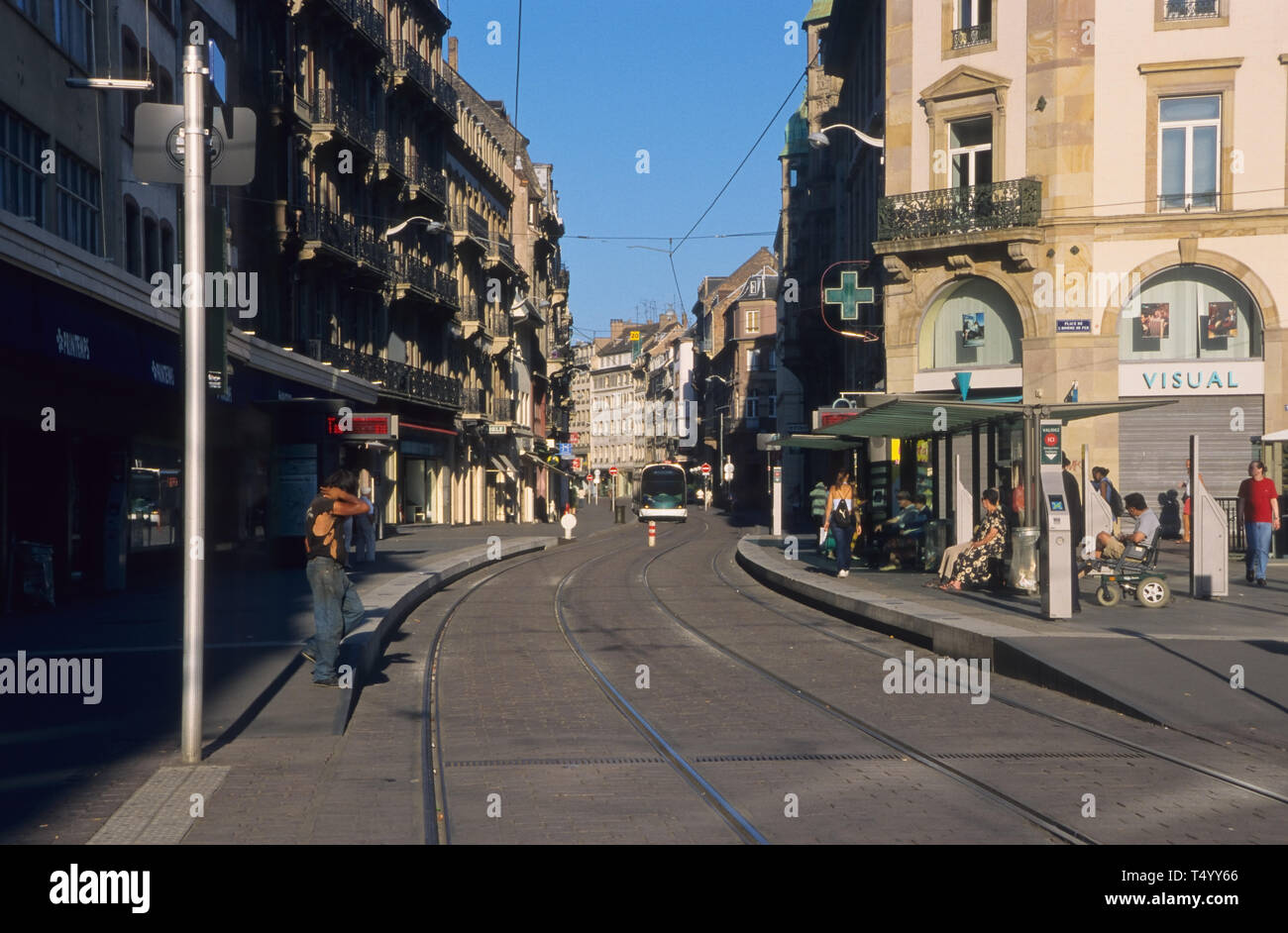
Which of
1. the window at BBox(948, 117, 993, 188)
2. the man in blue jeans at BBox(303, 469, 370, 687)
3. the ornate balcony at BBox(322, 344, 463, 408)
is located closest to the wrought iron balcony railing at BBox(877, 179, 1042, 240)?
the window at BBox(948, 117, 993, 188)

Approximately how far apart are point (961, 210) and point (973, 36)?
397 centimetres

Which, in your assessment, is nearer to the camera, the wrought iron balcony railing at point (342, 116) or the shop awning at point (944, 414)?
the shop awning at point (944, 414)

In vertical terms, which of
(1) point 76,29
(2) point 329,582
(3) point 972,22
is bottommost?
(2) point 329,582

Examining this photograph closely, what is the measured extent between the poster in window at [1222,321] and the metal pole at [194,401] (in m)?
25.4

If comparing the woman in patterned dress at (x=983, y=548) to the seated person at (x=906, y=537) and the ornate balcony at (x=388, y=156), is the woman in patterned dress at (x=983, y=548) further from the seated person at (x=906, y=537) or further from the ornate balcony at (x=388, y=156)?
the ornate balcony at (x=388, y=156)

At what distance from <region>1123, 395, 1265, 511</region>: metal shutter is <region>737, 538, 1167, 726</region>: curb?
12.0 metres

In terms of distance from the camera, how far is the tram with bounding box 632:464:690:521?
216 feet

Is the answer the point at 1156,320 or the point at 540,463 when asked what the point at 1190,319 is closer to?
the point at 1156,320

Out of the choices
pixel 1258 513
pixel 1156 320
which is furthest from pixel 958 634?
pixel 1156 320

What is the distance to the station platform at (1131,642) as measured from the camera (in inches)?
392

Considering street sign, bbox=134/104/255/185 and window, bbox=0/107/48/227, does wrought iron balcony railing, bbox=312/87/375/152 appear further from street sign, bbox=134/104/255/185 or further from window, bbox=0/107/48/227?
street sign, bbox=134/104/255/185

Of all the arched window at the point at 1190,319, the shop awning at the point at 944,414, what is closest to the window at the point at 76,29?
the shop awning at the point at 944,414

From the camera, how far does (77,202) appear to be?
66.2 feet
